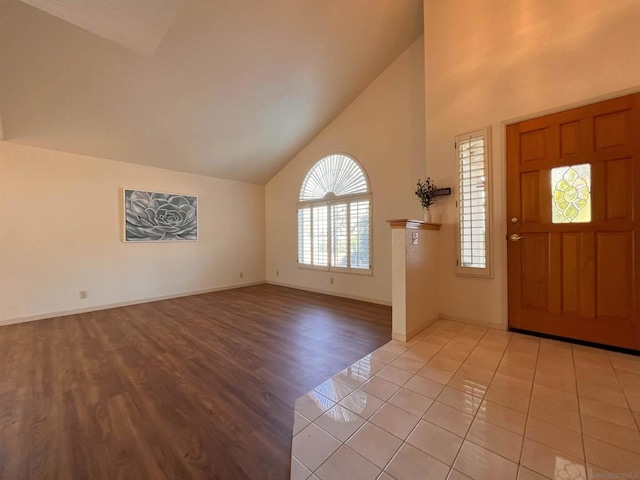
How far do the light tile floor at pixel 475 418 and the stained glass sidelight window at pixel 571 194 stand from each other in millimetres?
1238

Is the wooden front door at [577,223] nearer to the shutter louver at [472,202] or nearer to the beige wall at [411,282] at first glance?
the shutter louver at [472,202]

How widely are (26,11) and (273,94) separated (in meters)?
2.56

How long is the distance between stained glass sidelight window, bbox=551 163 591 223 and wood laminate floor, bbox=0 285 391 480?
2138 millimetres

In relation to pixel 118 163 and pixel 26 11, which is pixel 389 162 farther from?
pixel 118 163

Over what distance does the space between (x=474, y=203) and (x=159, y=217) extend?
5238 millimetres

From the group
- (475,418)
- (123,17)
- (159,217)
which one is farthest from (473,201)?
(159,217)

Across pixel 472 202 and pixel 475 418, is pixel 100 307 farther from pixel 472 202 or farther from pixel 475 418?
pixel 472 202

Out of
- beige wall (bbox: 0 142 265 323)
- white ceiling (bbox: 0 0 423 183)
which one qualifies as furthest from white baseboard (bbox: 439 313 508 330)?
beige wall (bbox: 0 142 265 323)

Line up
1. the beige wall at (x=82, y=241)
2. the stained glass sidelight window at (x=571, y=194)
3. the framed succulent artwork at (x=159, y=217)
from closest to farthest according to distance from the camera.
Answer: the stained glass sidelight window at (x=571, y=194)
the beige wall at (x=82, y=241)
the framed succulent artwork at (x=159, y=217)

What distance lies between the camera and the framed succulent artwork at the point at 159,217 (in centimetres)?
448

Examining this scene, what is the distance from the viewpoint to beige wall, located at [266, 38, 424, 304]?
3.94 meters

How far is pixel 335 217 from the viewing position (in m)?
5.02

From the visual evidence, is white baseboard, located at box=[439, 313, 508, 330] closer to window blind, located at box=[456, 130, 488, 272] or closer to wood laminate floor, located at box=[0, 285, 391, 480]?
window blind, located at box=[456, 130, 488, 272]

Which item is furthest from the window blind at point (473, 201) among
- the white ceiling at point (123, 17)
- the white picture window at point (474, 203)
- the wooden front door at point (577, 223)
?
the white ceiling at point (123, 17)
